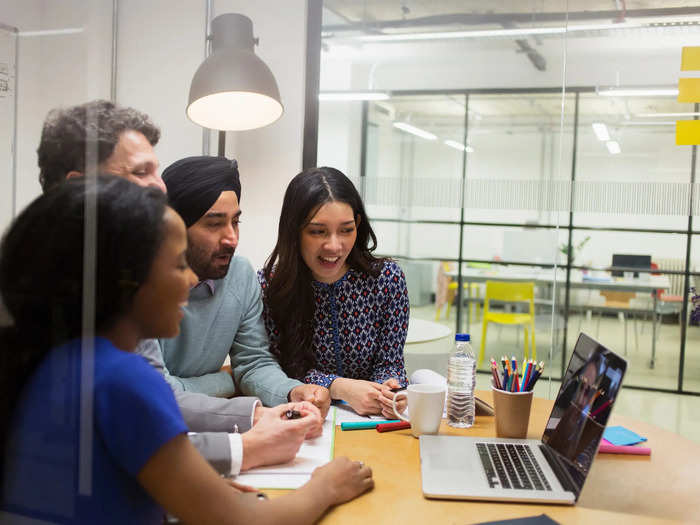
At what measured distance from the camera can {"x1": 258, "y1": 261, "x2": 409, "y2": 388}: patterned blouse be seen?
1635 mm

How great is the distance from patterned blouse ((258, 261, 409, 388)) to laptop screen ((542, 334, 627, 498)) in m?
0.54

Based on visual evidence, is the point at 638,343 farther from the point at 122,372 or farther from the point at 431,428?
the point at 122,372

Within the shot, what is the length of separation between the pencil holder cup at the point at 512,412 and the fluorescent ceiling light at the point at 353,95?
1.70 m

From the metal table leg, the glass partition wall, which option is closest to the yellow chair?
the glass partition wall

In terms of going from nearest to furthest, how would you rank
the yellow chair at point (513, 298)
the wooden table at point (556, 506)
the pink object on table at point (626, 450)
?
1. the wooden table at point (556, 506)
2. the pink object on table at point (626, 450)
3. the yellow chair at point (513, 298)

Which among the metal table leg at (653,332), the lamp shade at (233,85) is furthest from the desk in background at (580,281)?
the lamp shade at (233,85)

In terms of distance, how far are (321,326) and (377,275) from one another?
210 millimetres

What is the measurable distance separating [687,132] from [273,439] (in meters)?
2.16

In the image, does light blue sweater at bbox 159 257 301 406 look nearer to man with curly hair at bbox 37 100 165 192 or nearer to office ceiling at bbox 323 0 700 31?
man with curly hair at bbox 37 100 165 192

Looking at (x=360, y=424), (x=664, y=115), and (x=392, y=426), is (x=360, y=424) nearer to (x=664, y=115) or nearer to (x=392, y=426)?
(x=392, y=426)

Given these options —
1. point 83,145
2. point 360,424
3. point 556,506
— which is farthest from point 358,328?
point 83,145

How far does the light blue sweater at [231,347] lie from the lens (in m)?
1.33

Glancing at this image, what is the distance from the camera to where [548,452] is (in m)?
1.10

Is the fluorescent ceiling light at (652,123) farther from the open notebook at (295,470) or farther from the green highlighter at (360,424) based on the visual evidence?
the open notebook at (295,470)
